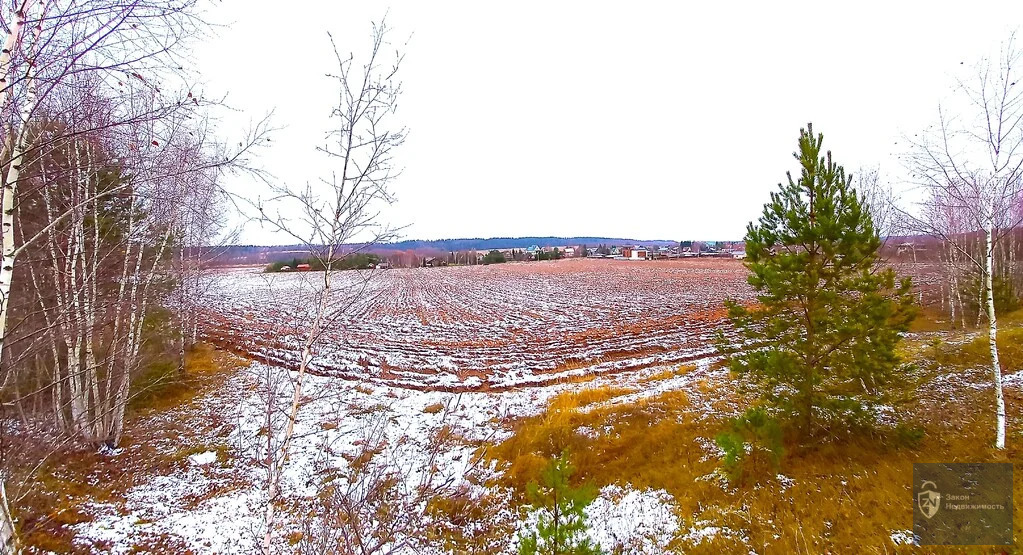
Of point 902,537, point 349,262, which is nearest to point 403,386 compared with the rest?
point 349,262

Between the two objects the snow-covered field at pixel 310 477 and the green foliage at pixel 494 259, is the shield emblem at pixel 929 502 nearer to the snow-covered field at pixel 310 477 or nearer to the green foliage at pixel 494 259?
the snow-covered field at pixel 310 477

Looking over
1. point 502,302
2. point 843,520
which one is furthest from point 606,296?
point 843,520

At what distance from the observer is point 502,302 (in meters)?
33.3

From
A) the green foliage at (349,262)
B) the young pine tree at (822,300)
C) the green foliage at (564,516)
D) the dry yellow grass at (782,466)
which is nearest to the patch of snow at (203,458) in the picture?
the dry yellow grass at (782,466)

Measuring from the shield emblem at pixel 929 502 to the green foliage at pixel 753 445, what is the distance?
1.68 m

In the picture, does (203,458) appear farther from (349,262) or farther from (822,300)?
(822,300)

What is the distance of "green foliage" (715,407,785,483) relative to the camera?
6.60 meters

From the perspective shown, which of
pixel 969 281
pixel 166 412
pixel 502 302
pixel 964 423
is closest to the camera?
pixel 964 423

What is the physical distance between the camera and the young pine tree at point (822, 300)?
6227mm

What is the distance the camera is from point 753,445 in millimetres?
7379

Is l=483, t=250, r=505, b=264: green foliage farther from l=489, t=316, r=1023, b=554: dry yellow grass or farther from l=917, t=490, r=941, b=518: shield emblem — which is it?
l=917, t=490, r=941, b=518: shield emblem

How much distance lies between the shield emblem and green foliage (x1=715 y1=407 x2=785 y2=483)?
168 centimetres

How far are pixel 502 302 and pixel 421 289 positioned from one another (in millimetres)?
14119

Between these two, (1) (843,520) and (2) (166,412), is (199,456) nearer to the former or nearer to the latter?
(2) (166,412)
